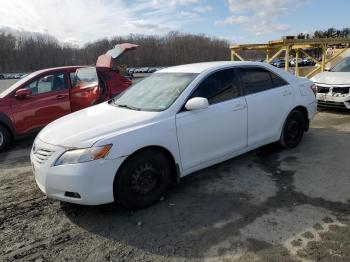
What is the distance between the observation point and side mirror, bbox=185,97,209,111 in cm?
377

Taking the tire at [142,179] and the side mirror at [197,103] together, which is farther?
the side mirror at [197,103]

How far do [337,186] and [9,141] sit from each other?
19.7ft

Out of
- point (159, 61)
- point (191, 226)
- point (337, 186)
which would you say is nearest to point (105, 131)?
point (191, 226)

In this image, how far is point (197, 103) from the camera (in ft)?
12.4

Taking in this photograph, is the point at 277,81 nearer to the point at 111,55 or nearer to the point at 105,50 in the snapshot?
the point at 111,55

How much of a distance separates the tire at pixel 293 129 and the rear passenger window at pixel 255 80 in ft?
2.45

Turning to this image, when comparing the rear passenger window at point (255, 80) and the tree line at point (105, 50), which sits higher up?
the tree line at point (105, 50)

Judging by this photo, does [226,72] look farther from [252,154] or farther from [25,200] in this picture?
[25,200]

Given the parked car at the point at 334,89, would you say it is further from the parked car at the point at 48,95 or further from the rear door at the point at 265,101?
the parked car at the point at 48,95

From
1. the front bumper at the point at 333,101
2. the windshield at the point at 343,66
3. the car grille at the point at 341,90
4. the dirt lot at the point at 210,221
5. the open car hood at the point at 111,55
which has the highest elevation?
the open car hood at the point at 111,55

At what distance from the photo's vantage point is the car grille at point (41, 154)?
341cm

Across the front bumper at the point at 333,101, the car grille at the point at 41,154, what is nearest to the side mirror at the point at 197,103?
the car grille at the point at 41,154

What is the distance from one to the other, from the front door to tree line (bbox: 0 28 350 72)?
102543 mm

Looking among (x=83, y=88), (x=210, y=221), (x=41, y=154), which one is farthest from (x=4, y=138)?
(x=210, y=221)
